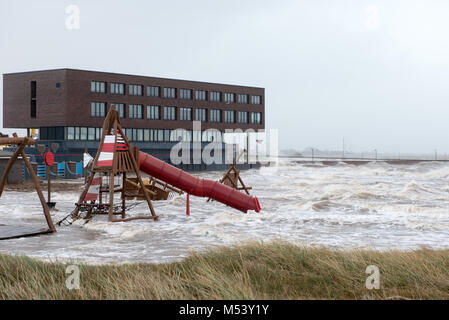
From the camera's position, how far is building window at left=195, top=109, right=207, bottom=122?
259ft

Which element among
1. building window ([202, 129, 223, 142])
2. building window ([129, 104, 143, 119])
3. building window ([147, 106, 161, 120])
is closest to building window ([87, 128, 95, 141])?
building window ([129, 104, 143, 119])

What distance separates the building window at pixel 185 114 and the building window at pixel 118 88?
950 centimetres

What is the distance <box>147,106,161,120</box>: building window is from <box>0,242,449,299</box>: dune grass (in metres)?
65.4

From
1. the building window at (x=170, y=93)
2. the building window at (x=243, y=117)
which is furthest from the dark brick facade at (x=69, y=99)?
the building window at (x=243, y=117)

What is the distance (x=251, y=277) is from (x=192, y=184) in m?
12.6

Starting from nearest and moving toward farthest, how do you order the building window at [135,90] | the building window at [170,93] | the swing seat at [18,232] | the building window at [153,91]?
the swing seat at [18,232] < the building window at [135,90] < the building window at [153,91] < the building window at [170,93]

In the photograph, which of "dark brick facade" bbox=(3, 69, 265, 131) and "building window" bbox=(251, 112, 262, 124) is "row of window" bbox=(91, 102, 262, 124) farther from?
"dark brick facade" bbox=(3, 69, 265, 131)

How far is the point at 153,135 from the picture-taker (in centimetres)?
7556

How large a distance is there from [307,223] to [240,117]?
65.1 metres

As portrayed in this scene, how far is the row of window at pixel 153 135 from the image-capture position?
67.5 meters

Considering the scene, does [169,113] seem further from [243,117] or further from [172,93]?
[243,117]

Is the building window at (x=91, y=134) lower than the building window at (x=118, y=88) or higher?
lower

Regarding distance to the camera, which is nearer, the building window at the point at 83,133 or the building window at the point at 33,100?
the building window at the point at 83,133

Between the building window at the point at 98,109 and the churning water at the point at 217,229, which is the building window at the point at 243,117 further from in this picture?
the churning water at the point at 217,229
